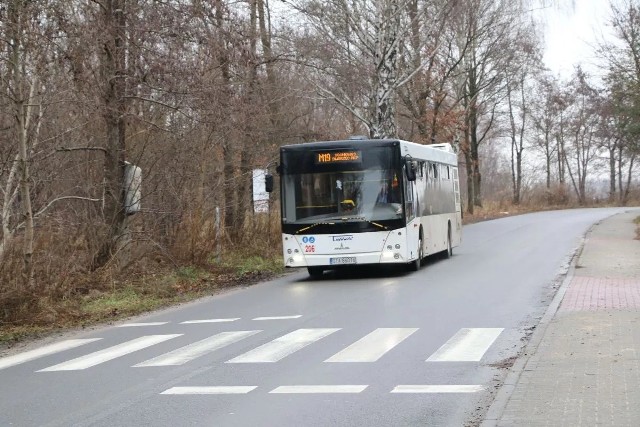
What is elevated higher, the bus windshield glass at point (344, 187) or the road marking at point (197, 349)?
the bus windshield glass at point (344, 187)

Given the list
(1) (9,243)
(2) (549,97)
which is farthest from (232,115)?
(2) (549,97)

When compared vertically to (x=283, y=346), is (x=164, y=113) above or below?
above

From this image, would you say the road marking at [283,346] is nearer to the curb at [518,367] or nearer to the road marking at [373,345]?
the road marking at [373,345]

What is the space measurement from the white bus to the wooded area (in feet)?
7.00

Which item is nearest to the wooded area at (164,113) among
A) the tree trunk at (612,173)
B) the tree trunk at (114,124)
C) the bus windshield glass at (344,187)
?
the tree trunk at (114,124)

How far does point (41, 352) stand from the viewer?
1205 centimetres

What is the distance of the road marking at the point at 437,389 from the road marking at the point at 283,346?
7.16ft

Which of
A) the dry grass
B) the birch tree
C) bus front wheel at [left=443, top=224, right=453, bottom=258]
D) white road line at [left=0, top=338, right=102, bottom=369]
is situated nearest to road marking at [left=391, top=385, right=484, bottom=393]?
white road line at [left=0, top=338, right=102, bottom=369]

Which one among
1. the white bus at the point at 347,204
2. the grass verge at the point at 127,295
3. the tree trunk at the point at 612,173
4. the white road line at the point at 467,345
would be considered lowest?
the white road line at the point at 467,345

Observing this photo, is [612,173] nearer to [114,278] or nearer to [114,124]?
[114,124]

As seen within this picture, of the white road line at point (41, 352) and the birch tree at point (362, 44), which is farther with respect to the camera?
the birch tree at point (362, 44)

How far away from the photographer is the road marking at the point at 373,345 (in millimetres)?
10472

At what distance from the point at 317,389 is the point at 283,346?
2743 mm

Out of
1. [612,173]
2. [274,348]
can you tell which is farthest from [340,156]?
[612,173]
